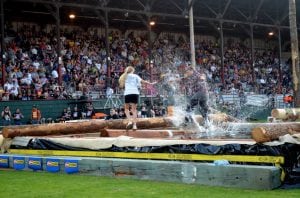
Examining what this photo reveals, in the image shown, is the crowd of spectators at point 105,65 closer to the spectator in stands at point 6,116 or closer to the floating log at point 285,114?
the spectator in stands at point 6,116

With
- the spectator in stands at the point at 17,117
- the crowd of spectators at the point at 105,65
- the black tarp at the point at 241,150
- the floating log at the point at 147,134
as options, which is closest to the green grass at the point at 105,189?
the black tarp at the point at 241,150

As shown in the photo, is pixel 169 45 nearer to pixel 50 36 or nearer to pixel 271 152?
pixel 50 36

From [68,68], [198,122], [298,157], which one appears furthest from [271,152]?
[68,68]

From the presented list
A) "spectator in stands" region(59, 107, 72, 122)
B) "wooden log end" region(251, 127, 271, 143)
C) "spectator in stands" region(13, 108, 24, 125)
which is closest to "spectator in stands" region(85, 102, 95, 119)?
"spectator in stands" region(59, 107, 72, 122)

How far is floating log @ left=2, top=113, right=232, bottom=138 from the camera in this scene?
12117 millimetres

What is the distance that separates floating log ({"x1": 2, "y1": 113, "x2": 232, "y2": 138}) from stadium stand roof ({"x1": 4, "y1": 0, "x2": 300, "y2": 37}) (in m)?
12.7

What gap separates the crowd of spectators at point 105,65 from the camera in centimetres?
2506

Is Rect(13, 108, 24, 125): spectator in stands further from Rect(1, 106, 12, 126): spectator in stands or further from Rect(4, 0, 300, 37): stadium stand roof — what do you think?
Rect(4, 0, 300, 37): stadium stand roof

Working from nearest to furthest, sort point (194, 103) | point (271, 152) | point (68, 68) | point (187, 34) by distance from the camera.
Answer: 1. point (271, 152)
2. point (194, 103)
3. point (68, 68)
4. point (187, 34)

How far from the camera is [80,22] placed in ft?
109

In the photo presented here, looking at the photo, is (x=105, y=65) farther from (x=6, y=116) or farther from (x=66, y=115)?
(x=6, y=116)

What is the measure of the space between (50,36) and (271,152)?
77.2 feet

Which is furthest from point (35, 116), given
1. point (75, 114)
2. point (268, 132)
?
point (268, 132)

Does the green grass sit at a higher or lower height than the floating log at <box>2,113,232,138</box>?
lower
